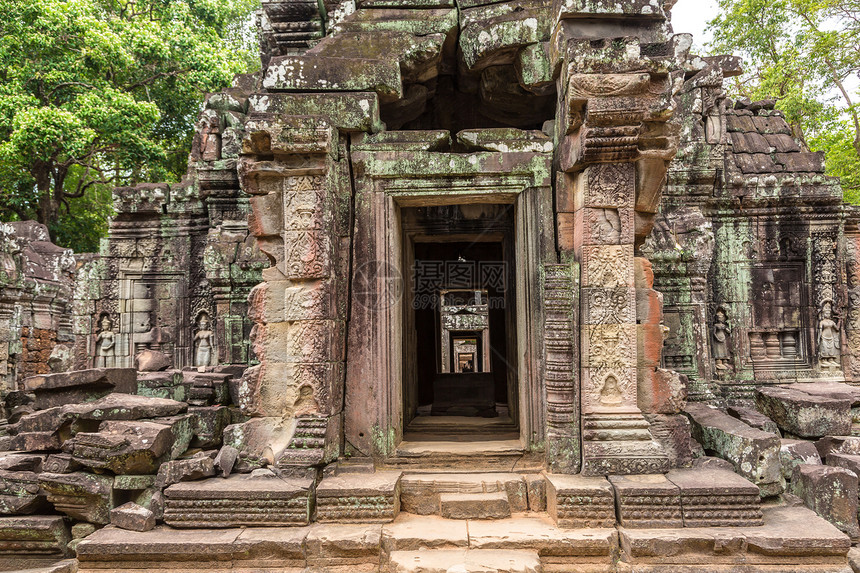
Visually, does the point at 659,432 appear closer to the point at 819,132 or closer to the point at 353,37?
the point at 353,37

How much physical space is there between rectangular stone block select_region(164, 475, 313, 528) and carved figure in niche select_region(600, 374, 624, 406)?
236 cm

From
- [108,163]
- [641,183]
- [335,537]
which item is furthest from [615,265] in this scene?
[108,163]

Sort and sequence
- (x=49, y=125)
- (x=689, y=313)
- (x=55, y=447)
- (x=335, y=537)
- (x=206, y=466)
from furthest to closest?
(x=49, y=125) → (x=689, y=313) → (x=55, y=447) → (x=206, y=466) → (x=335, y=537)

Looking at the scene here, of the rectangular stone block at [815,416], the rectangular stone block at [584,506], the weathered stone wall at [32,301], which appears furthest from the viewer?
the weathered stone wall at [32,301]

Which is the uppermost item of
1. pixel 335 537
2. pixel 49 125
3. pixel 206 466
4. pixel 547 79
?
pixel 49 125

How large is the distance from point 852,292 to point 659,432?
24.8 ft

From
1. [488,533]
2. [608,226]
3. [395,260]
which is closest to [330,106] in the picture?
[395,260]

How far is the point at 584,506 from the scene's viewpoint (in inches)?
158

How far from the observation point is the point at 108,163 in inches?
734

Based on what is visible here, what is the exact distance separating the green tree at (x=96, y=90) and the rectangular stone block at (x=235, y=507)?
42.5ft

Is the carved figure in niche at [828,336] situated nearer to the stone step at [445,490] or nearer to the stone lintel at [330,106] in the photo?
the stone step at [445,490]

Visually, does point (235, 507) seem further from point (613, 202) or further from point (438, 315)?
point (438, 315)

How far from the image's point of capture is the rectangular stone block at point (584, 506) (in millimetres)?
3982

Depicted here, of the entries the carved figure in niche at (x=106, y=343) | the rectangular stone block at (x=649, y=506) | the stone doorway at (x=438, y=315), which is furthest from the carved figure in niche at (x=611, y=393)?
the carved figure in niche at (x=106, y=343)
